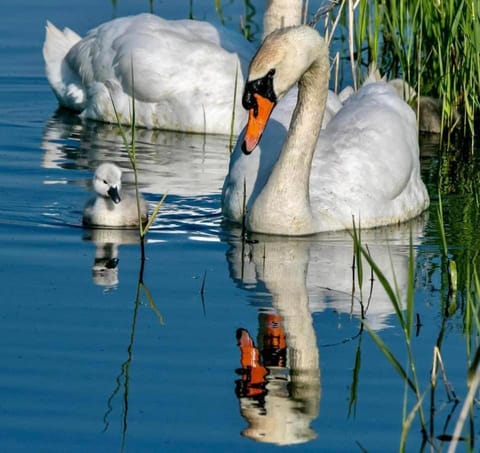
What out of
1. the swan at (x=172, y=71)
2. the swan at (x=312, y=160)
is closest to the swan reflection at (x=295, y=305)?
the swan at (x=312, y=160)

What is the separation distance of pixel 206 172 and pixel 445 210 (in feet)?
6.74

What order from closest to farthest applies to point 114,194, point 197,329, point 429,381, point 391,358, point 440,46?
point 391,358 < point 429,381 < point 197,329 < point 114,194 < point 440,46

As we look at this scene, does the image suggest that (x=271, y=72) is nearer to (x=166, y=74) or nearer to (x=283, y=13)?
(x=283, y=13)

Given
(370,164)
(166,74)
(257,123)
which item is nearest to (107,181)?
(257,123)

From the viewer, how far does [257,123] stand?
8.86 meters

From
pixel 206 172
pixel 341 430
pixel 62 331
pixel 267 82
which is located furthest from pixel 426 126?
pixel 341 430

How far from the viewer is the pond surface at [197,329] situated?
631 centimetres

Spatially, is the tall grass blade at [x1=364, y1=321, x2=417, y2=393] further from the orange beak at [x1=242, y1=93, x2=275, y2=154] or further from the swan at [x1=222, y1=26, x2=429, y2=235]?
the swan at [x1=222, y1=26, x2=429, y2=235]

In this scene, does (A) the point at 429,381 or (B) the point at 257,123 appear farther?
(B) the point at 257,123

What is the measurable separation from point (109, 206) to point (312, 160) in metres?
1.32

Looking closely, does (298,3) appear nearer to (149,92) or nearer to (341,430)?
(149,92)

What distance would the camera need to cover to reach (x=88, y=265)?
29.1 feet

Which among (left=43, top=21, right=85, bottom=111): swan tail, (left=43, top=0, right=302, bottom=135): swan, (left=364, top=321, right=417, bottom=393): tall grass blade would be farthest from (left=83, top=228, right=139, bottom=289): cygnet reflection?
(left=43, top=21, right=85, bottom=111): swan tail

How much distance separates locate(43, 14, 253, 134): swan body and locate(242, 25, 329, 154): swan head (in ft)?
13.1
